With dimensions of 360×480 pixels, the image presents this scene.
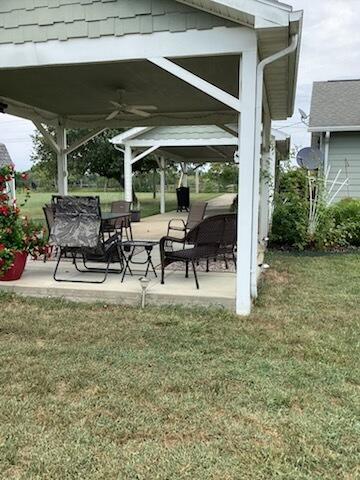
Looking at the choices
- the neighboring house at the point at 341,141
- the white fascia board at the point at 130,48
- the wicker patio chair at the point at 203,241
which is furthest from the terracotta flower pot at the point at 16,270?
the neighboring house at the point at 341,141

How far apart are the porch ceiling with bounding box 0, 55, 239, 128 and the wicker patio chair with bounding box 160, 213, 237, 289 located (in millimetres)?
1821

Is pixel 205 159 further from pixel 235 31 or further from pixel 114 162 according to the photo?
pixel 235 31

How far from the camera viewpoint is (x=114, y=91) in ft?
22.6

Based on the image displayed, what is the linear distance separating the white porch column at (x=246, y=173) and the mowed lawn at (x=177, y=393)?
311mm

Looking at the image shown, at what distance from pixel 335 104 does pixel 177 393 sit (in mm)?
10782

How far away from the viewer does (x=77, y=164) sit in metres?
22.1

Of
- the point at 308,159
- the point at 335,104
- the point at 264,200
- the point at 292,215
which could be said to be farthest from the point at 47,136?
the point at 335,104

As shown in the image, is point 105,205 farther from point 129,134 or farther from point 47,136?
point 47,136

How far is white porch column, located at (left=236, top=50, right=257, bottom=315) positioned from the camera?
424cm

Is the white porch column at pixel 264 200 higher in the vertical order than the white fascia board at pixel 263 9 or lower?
lower

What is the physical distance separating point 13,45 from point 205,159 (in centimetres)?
1760

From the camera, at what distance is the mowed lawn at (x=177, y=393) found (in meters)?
2.21

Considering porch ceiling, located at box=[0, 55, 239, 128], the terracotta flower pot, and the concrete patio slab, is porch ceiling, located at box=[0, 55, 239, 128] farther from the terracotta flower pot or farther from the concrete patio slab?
the concrete patio slab

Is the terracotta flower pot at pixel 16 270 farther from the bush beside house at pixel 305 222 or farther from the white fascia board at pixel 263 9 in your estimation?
the bush beside house at pixel 305 222
